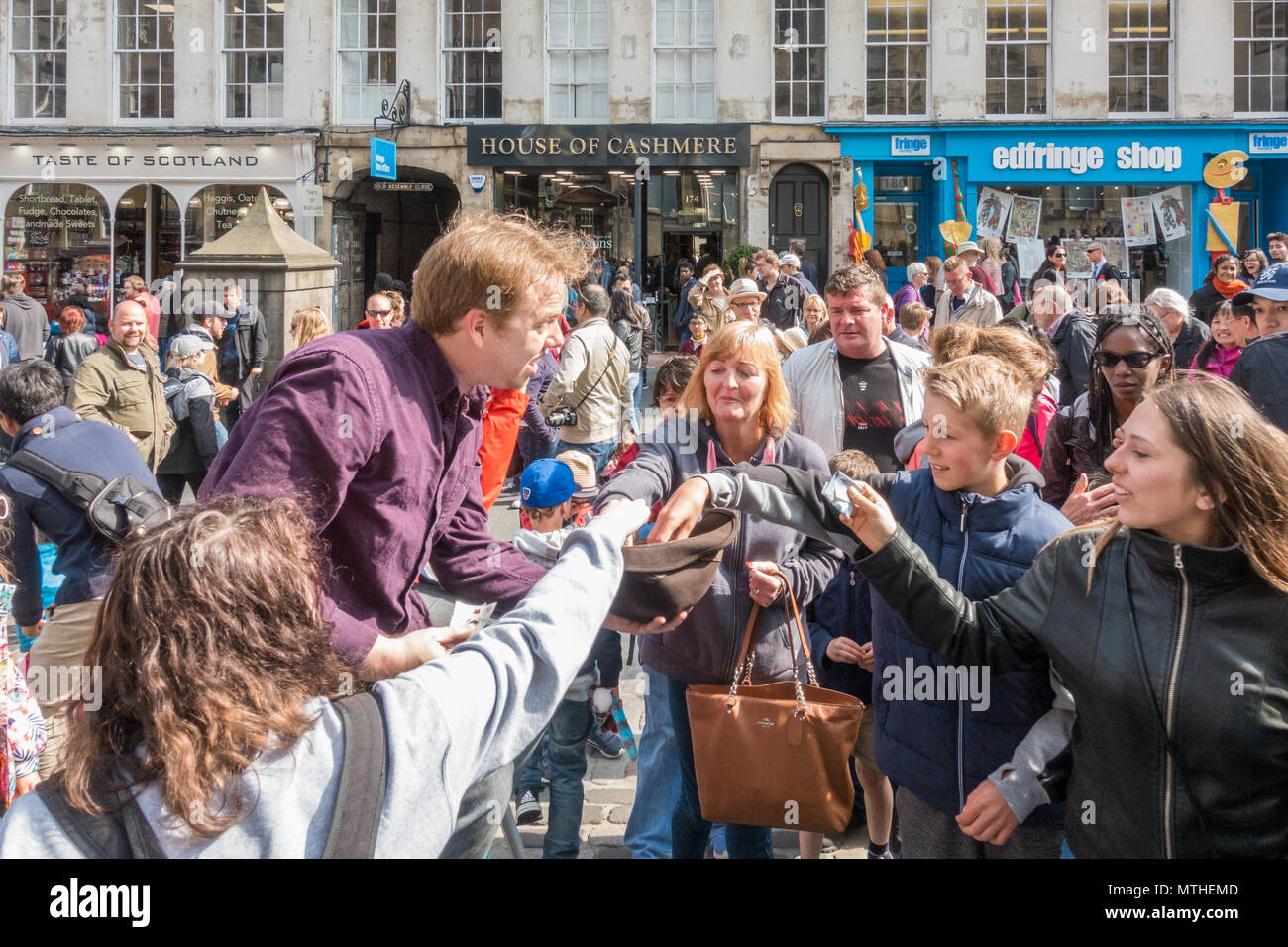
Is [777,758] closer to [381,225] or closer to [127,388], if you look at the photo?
[127,388]

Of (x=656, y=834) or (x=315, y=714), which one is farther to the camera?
(x=656, y=834)

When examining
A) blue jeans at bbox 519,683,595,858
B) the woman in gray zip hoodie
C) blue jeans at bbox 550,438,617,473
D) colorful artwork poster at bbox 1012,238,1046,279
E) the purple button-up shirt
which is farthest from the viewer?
colorful artwork poster at bbox 1012,238,1046,279

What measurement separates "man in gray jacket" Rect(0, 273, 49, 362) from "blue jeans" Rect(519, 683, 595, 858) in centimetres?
1088

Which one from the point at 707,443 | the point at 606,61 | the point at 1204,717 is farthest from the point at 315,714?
the point at 606,61

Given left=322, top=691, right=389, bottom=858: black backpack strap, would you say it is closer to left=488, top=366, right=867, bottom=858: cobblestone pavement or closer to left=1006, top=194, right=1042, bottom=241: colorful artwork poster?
left=488, top=366, right=867, bottom=858: cobblestone pavement

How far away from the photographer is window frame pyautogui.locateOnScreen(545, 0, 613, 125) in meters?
23.0

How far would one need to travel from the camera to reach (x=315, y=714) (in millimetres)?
1812

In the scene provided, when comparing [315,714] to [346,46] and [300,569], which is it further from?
[346,46]

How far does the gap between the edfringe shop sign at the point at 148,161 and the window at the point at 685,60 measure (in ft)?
23.7

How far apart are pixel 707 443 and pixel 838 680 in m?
1.08

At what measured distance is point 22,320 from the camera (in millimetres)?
13430

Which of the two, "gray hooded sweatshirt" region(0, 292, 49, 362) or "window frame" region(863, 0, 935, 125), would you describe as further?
"window frame" region(863, 0, 935, 125)

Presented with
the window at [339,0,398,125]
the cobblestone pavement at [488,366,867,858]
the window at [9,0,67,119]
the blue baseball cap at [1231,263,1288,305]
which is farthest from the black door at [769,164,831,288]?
the cobblestone pavement at [488,366,867,858]

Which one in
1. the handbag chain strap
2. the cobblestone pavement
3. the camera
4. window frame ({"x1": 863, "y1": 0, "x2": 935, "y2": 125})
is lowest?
the cobblestone pavement
